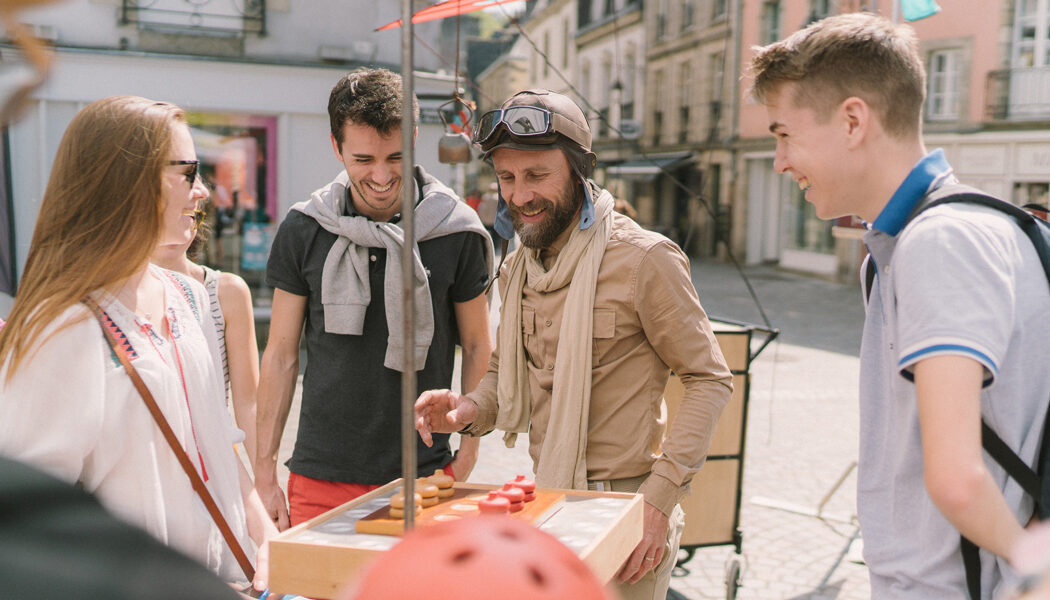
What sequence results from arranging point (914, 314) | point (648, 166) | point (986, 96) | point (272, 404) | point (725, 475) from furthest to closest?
point (648, 166), point (986, 96), point (725, 475), point (272, 404), point (914, 314)

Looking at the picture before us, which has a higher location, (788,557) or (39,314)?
(39,314)

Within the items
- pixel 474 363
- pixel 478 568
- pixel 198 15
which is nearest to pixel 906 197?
pixel 478 568

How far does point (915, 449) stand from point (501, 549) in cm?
110

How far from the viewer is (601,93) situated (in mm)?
37406

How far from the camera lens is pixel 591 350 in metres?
2.36

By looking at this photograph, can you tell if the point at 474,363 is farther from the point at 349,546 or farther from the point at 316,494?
the point at 349,546

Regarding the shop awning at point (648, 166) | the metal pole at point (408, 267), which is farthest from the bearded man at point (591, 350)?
the shop awning at point (648, 166)

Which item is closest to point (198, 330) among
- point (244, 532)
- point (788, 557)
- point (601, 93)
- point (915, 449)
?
point (244, 532)

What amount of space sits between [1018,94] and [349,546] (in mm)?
21356

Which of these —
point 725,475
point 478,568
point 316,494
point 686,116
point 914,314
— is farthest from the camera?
point 686,116

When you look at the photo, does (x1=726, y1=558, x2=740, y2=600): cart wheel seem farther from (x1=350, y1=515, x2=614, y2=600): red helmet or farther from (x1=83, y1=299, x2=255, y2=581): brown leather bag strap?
(x1=350, y1=515, x2=614, y2=600): red helmet

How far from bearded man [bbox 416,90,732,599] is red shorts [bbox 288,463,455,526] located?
20.1 inches

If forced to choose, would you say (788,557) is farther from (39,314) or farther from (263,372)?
(39,314)

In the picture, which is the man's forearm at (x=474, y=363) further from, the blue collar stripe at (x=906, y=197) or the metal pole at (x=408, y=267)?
the metal pole at (x=408, y=267)
